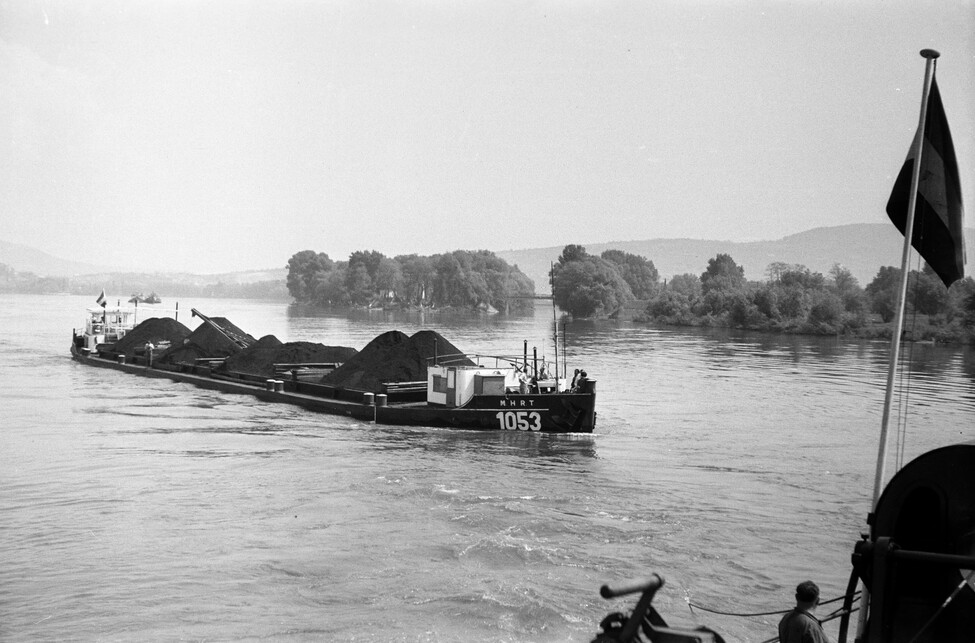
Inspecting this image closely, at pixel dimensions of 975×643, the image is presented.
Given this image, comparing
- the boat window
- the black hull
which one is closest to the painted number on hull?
the black hull

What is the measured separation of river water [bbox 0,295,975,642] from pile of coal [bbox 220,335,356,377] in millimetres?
4816

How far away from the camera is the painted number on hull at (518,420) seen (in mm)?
24656

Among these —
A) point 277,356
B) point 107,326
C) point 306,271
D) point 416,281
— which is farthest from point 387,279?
point 277,356

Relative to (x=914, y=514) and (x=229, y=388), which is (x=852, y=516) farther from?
(x=229, y=388)

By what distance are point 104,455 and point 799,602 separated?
19.7 m

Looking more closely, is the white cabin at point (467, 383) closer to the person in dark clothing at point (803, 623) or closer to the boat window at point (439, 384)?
the boat window at point (439, 384)

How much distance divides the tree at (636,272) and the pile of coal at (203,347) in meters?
93.0

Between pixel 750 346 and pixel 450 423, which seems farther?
pixel 750 346

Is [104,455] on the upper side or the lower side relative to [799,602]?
lower

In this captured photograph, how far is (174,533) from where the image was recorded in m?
14.3

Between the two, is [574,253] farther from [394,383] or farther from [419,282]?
[394,383]

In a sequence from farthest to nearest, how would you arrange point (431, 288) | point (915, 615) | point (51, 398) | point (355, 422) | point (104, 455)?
point (431, 288) → point (51, 398) → point (355, 422) → point (104, 455) → point (915, 615)

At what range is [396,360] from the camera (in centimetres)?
3036

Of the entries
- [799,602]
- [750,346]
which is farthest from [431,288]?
[799,602]
